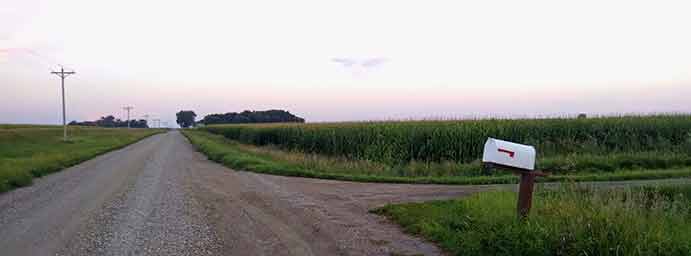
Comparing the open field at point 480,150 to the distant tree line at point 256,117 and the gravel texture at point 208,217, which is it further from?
the distant tree line at point 256,117

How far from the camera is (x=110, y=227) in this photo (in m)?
6.62

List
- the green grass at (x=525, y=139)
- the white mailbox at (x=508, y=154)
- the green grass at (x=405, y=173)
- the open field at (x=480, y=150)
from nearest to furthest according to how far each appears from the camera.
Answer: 1. the white mailbox at (x=508, y=154)
2. the green grass at (x=405, y=173)
3. the open field at (x=480, y=150)
4. the green grass at (x=525, y=139)

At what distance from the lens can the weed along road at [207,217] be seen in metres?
5.52

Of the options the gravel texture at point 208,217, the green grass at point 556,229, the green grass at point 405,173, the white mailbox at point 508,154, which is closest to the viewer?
the green grass at point 556,229

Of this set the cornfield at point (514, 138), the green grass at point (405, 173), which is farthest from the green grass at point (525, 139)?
the green grass at point (405, 173)

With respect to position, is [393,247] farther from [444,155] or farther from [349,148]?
[349,148]

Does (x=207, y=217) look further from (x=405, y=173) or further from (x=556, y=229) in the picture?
(x=405, y=173)

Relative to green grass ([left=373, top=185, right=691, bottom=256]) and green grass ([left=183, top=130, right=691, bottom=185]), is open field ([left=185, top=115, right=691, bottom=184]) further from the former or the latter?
green grass ([left=373, top=185, right=691, bottom=256])

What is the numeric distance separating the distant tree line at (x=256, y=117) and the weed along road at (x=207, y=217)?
265 feet

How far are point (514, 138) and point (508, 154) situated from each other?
13911mm

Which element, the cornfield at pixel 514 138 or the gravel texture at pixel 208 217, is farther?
the cornfield at pixel 514 138

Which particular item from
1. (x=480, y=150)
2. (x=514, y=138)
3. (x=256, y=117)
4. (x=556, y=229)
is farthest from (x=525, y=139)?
(x=256, y=117)

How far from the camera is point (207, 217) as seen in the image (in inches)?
288

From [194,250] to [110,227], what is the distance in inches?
83.2
